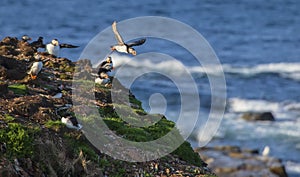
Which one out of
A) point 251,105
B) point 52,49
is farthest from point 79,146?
point 251,105

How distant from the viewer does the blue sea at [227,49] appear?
4928cm

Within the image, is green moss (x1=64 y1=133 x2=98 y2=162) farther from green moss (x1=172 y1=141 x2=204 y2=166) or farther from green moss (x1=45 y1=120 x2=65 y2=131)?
green moss (x1=172 y1=141 x2=204 y2=166)

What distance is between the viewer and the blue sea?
49.3m

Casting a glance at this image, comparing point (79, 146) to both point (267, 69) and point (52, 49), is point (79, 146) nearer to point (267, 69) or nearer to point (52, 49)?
point (52, 49)

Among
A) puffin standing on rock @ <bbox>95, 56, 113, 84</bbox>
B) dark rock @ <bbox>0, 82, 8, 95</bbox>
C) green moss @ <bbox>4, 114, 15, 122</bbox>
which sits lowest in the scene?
green moss @ <bbox>4, 114, 15, 122</bbox>

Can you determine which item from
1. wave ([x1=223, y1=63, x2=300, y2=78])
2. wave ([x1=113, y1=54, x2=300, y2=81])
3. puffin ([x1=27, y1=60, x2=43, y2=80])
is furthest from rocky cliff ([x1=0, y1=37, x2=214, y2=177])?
wave ([x1=223, y1=63, x2=300, y2=78])

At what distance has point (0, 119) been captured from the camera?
15.9m

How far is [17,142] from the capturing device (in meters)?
14.6

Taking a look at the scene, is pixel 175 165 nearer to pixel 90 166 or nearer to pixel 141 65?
pixel 90 166

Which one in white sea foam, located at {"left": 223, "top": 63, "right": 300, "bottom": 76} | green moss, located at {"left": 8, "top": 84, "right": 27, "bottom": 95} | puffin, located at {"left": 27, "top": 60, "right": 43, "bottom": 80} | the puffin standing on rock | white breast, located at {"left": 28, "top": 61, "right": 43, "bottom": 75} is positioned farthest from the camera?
white sea foam, located at {"left": 223, "top": 63, "right": 300, "bottom": 76}

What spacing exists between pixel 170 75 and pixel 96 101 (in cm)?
4430

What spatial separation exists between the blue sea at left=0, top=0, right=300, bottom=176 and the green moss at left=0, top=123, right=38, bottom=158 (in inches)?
1097

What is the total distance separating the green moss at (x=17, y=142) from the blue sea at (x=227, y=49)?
91.4ft

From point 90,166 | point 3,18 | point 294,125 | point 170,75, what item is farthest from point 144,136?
point 3,18
